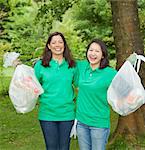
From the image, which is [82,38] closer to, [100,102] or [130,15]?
[130,15]

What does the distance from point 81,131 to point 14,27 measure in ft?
64.5

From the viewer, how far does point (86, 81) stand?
3.43 metres

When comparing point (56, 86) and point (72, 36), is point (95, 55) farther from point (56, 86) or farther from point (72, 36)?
point (72, 36)

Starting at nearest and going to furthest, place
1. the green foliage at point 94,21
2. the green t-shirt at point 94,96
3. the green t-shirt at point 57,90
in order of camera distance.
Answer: the green t-shirt at point 94,96 < the green t-shirt at point 57,90 < the green foliage at point 94,21

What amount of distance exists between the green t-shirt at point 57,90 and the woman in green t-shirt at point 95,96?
110 millimetres

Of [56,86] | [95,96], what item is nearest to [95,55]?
[95,96]

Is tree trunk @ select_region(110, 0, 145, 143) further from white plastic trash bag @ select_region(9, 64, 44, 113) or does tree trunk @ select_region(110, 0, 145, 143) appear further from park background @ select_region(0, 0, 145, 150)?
white plastic trash bag @ select_region(9, 64, 44, 113)

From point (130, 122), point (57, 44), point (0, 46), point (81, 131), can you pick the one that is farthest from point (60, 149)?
point (0, 46)

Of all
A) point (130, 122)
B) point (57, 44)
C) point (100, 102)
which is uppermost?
point (57, 44)

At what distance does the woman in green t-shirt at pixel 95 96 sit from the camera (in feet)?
11.2

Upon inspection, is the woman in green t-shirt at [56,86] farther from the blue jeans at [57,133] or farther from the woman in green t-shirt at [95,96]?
the woman in green t-shirt at [95,96]

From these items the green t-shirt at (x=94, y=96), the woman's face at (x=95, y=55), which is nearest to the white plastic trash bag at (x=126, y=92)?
the green t-shirt at (x=94, y=96)

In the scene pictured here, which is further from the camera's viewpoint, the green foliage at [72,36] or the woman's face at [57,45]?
the green foliage at [72,36]

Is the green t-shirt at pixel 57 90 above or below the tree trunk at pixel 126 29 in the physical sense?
below
